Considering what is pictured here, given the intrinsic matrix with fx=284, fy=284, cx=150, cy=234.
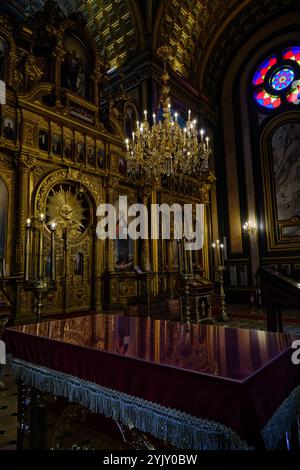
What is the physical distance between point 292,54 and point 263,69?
1.27 metres

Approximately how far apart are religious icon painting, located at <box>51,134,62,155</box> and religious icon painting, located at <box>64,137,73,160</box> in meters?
0.17

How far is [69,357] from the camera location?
219cm

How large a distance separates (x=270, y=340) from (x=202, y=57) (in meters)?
15.0

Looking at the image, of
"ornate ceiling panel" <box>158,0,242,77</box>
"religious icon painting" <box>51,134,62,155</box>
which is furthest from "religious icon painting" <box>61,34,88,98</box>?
"ornate ceiling panel" <box>158,0,242,77</box>

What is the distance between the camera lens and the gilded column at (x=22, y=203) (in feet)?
20.7

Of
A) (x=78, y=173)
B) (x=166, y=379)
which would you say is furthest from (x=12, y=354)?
(x=78, y=173)

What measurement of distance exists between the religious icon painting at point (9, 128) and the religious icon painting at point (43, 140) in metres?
0.67

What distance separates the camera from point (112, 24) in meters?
11.7

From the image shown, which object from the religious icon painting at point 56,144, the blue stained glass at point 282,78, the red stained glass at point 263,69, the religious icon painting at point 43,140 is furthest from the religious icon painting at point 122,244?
the red stained glass at point 263,69

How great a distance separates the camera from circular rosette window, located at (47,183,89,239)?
7461 millimetres

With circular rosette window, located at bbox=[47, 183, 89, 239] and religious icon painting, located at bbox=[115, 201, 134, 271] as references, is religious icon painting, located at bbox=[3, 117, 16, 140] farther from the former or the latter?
religious icon painting, located at bbox=[115, 201, 134, 271]

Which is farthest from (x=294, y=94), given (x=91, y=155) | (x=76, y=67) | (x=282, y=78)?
(x=91, y=155)
